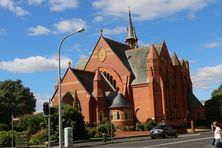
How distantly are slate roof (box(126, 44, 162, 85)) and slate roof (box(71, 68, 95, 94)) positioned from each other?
8107mm

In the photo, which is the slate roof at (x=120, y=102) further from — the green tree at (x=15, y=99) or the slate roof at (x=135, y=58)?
the green tree at (x=15, y=99)

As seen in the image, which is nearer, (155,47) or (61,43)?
(61,43)

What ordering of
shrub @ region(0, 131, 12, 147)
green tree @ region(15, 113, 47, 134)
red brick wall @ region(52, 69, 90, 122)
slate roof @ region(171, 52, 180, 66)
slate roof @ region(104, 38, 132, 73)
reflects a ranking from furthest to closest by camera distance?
slate roof @ region(171, 52, 180, 66), slate roof @ region(104, 38, 132, 73), red brick wall @ region(52, 69, 90, 122), green tree @ region(15, 113, 47, 134), shrub @ region(0, 131, 12, 147)

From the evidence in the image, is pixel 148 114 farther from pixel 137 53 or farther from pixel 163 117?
pixel 137 53

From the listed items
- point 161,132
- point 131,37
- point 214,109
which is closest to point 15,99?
point 131,37

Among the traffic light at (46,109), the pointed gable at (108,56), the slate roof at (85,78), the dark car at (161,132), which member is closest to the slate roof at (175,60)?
the pointed gable at (108,56)

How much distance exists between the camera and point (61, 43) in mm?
26562

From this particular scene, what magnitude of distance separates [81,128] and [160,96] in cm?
2770

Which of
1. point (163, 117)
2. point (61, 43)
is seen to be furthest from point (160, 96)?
point (61, 43)

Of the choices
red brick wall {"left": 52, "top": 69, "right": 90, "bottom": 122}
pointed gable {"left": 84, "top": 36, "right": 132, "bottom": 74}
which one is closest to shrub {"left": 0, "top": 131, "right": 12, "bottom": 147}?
red brick wall {"left": 52, "top": 69, "right": 90, "bottom": 122}

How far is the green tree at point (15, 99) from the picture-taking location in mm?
81006

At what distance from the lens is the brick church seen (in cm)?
6769

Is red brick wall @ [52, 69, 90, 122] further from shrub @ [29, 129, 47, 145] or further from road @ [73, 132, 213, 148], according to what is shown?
road @ [73, 132, 213, 148]

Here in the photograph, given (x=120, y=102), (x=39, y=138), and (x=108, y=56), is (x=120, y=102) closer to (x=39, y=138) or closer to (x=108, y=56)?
(x=108, y=56)
